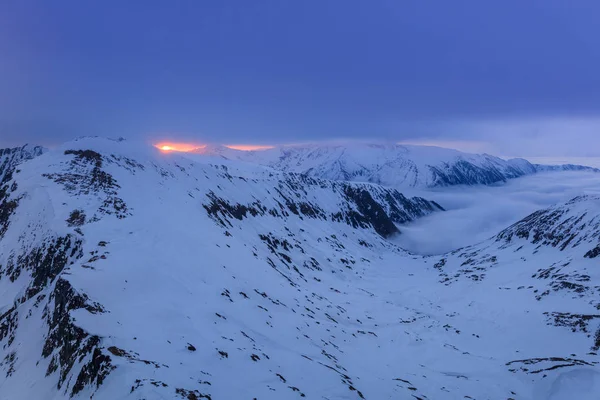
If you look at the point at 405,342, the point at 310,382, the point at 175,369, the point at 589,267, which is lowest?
the point at 405,342

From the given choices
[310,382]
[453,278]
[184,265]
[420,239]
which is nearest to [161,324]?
[310,382]

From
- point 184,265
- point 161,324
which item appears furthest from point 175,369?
point 184,265

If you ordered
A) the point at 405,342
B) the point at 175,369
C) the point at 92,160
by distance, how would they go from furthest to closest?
the point at 92,160 → the point at 405,342 → the point at 175,369

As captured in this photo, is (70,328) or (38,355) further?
(38,355)

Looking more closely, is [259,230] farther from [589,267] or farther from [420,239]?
[420,239]

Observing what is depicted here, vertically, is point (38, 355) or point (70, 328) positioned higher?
point (70, 328)

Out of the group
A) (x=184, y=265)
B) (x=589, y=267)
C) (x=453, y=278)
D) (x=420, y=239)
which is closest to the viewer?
(x=184, y=265)
